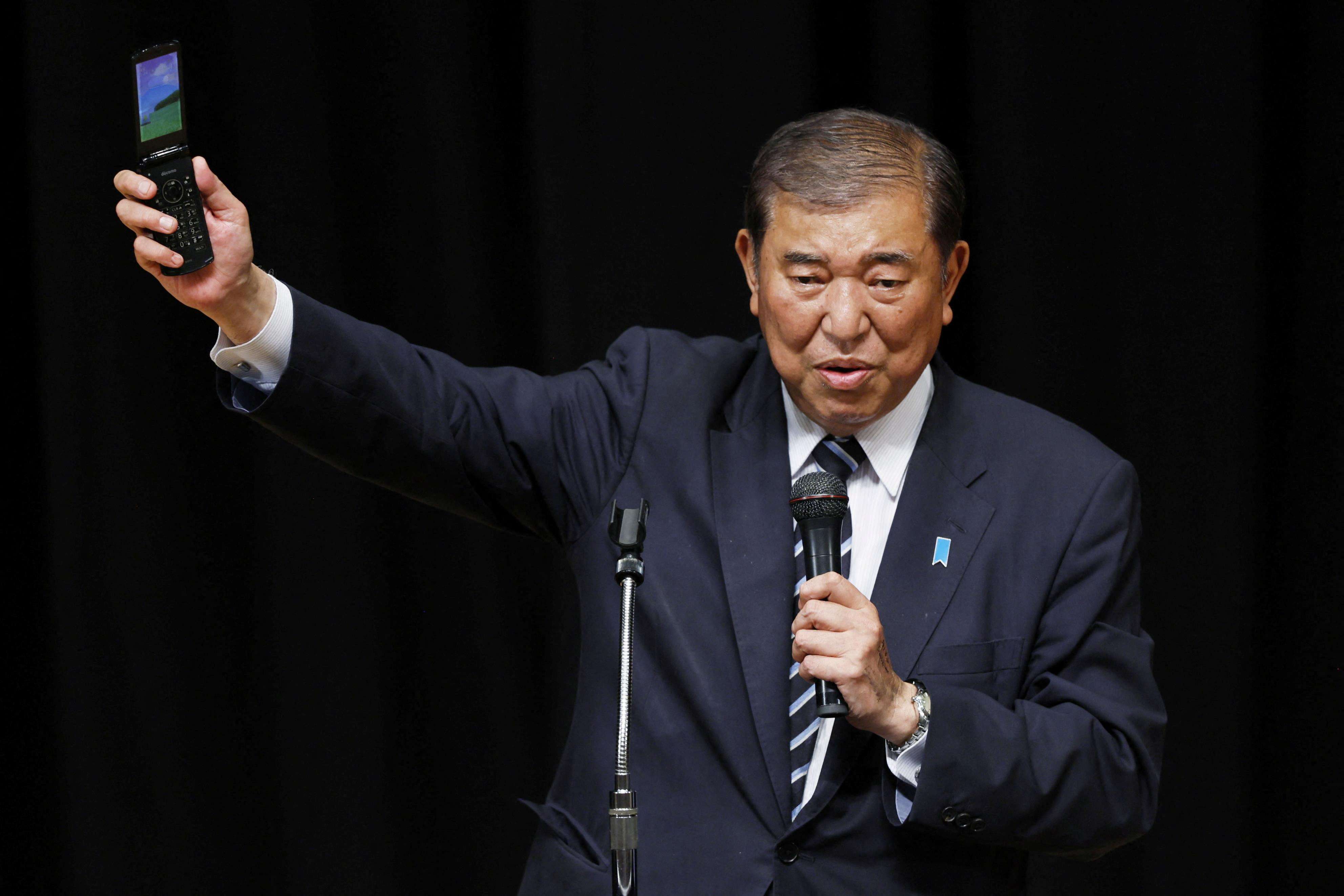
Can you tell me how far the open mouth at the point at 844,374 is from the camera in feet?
5.58

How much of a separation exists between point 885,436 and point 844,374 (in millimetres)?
135

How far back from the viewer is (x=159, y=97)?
1405mm

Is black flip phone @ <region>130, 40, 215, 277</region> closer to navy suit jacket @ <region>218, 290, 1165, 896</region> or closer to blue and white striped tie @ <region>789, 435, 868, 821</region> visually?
navy suit jacket @ <region>218, 290, 1165, 896</region>

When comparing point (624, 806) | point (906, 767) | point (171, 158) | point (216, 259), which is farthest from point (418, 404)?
point (906, 767)

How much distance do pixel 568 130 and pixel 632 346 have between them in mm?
854

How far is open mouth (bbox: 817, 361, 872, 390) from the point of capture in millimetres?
→ 1702

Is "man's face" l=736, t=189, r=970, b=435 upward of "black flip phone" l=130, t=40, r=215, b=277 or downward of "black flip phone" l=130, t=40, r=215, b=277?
downward

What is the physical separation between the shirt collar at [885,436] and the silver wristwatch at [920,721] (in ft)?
1.08

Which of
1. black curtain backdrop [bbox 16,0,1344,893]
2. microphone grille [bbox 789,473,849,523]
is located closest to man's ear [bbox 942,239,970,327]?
microphone grille [bbox 789,473,849,523]

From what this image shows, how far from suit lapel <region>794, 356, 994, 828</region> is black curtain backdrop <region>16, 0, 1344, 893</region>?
0.87 metres

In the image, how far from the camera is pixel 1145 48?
2.54m

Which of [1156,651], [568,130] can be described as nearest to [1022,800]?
[1156,651]

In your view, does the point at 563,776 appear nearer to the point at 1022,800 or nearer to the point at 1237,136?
the point at 1022,800

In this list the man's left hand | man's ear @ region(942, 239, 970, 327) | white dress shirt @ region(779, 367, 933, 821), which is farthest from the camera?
man's ear @ region(942, 239, 970, 327)
